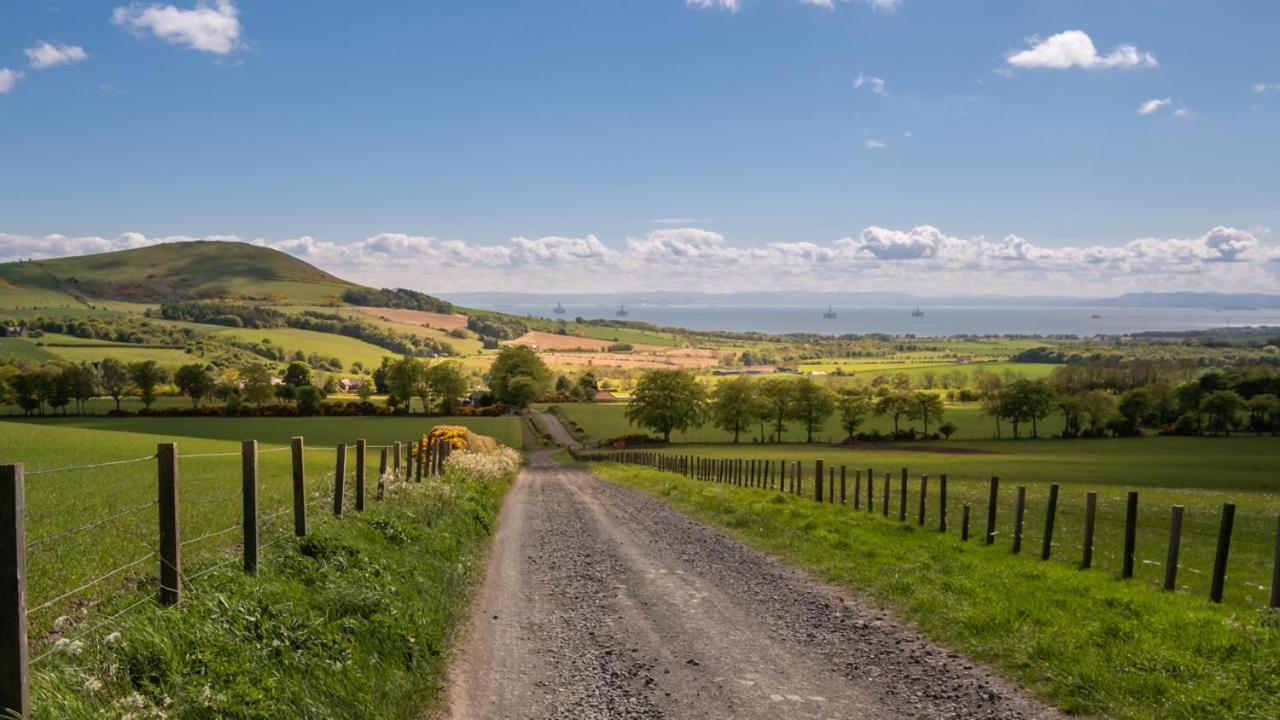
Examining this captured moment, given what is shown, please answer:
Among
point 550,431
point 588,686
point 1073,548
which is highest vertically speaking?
point 588,686

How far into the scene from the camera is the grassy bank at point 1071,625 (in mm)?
7656

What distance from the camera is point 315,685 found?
7.32 meters

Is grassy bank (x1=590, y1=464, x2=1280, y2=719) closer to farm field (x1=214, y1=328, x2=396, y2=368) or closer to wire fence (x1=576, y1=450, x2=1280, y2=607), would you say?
wire fence (x1=576, y1=450, x2=1280, y2=607)

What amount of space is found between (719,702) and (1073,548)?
13670mm

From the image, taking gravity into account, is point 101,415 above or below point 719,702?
below

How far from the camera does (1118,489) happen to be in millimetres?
43469

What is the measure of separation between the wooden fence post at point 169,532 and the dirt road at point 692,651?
3.16 metres

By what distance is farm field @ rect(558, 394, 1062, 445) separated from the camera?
106 meters

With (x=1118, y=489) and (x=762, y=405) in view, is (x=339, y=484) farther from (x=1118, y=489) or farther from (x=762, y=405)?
(x=762, y=405)

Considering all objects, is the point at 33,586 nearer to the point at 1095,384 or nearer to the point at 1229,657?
the point at 1229,657

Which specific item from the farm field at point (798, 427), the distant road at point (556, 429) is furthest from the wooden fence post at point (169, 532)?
the farm field at point (798, 427)

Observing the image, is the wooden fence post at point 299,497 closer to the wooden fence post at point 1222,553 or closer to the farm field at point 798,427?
the wooden fence post at point 1222,553

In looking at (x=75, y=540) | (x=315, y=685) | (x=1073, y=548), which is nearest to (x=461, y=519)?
(x=75, y=540)

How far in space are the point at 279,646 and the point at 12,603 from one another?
2429 mm
